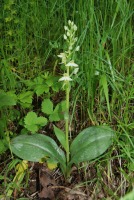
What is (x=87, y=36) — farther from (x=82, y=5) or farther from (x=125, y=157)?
(x=125, y=157)

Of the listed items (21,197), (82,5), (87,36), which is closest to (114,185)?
(21,197)

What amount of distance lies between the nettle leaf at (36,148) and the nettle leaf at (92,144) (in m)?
0.09

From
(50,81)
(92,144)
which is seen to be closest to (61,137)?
(92,144)

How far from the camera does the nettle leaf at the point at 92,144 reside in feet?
5.18

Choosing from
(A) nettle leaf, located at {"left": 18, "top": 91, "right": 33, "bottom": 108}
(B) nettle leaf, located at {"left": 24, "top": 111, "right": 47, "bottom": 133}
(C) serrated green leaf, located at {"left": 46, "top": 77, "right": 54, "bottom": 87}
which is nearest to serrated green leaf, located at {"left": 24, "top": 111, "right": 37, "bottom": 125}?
(B) nettle leaf, located at {"left": 24, "top": 111, "right": 47, "bottom": 133}

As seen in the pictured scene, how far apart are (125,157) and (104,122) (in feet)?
0.95

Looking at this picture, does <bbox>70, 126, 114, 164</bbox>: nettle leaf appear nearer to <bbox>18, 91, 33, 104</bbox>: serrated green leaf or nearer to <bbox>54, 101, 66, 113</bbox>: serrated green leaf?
<bbox>54, 101, 66, 113</bbox>: serrated green leaf

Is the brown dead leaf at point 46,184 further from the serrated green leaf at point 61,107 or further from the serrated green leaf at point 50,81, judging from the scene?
the serrated green leaf at point 50,81

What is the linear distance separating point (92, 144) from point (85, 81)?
42 cm

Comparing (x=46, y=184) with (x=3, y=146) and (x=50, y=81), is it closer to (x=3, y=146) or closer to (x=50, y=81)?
(x=3, y=146)

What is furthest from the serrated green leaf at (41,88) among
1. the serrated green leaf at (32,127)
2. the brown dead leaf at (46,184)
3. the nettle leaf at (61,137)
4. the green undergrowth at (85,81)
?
the brown dead leaf at (46,184)

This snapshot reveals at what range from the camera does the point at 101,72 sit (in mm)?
1790

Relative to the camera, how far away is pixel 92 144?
5.27 ft

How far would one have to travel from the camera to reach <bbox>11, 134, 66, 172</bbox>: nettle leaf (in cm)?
161
